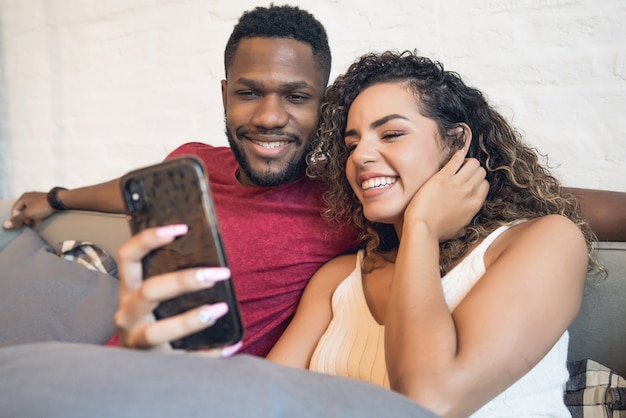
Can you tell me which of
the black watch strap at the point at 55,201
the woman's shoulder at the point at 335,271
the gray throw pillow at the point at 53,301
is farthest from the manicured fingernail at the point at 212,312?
the black watch strap at the point at 55,201

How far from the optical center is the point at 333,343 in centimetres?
108

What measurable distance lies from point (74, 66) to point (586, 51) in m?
1.87

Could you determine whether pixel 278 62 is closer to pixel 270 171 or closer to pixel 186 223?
pixel 270 171

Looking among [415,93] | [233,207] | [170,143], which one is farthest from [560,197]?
[170,143]

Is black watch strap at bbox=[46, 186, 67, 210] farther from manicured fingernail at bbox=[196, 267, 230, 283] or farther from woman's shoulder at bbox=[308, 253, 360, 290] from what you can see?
manicured fingernail at bbox=[196, 267, 230, 283]

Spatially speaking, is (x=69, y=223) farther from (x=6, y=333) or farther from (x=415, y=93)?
(x=415, y=93)

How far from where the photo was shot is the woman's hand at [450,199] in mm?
994

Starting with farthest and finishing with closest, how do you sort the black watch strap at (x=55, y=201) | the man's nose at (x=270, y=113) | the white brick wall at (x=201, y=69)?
the black watch strap at (x=55, y=201) → the white brick wall at (x=201, y=69) → the man's nose at (x=270, y=113)

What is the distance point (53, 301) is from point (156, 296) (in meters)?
0.91

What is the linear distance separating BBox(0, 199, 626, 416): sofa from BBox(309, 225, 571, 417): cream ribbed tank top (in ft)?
0.27

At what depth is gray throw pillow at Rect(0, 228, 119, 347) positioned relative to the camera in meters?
1.34

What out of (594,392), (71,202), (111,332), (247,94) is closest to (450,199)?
(594,392)

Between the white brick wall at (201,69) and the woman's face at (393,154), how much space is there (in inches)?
17.8

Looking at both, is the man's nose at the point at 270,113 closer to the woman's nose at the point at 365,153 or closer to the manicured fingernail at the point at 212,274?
the woman's nose at the point at 365,153
